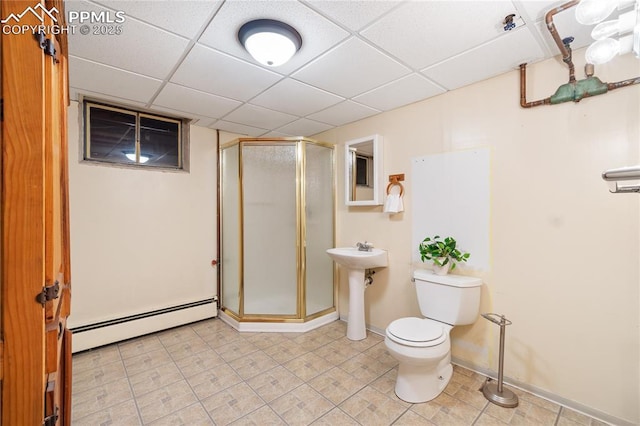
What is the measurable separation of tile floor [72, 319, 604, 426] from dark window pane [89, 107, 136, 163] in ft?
6.07

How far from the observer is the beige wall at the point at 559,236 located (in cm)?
163

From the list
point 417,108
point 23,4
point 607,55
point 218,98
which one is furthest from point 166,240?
point 607,55

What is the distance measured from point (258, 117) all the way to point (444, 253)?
2.23 metres

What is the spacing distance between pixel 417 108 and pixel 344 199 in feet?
4.03

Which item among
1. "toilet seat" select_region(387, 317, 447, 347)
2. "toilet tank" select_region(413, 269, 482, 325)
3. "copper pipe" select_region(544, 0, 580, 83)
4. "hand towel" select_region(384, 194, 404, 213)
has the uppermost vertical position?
"copper pipe" select_region(544, 0, 580, 83)

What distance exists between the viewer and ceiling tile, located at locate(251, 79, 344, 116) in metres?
2.24

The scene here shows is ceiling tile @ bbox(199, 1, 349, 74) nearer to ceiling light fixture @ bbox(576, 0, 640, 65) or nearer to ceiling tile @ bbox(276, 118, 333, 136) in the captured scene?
ceiling light fixture @ bbox(576, 0, 640, 65)

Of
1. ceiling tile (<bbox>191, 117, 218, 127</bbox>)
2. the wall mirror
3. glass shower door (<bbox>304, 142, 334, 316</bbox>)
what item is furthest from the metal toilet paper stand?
ceiling tile (<bbox>191, 117, 218, 127</bbox>)

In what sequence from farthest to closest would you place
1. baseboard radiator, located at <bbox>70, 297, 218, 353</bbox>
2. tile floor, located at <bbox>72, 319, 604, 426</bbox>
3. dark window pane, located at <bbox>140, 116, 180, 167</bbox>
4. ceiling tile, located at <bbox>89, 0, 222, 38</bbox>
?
dark window pane, located at <bbox>140, 116, 180, 167</bbox> < baseboard radiator, located at <bbox>70, 297, 218, 353</bbox> < tile floor, located at <bbox>72, 319, 604, 426</bbox> < ceiling tile, located at <bbox>89, 0, 222, 38</bbox>

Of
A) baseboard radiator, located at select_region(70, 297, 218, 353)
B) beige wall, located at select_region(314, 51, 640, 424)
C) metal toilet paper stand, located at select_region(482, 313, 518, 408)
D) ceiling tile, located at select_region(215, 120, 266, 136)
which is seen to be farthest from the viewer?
ceiling tile, located at select_region(215, 120, 266, 136)

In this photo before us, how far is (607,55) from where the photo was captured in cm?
135

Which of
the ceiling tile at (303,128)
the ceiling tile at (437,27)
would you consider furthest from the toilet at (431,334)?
the ceiling tile at (303,128)

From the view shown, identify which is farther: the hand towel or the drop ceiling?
the hand towel

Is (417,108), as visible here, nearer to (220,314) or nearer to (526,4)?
(526,4)
